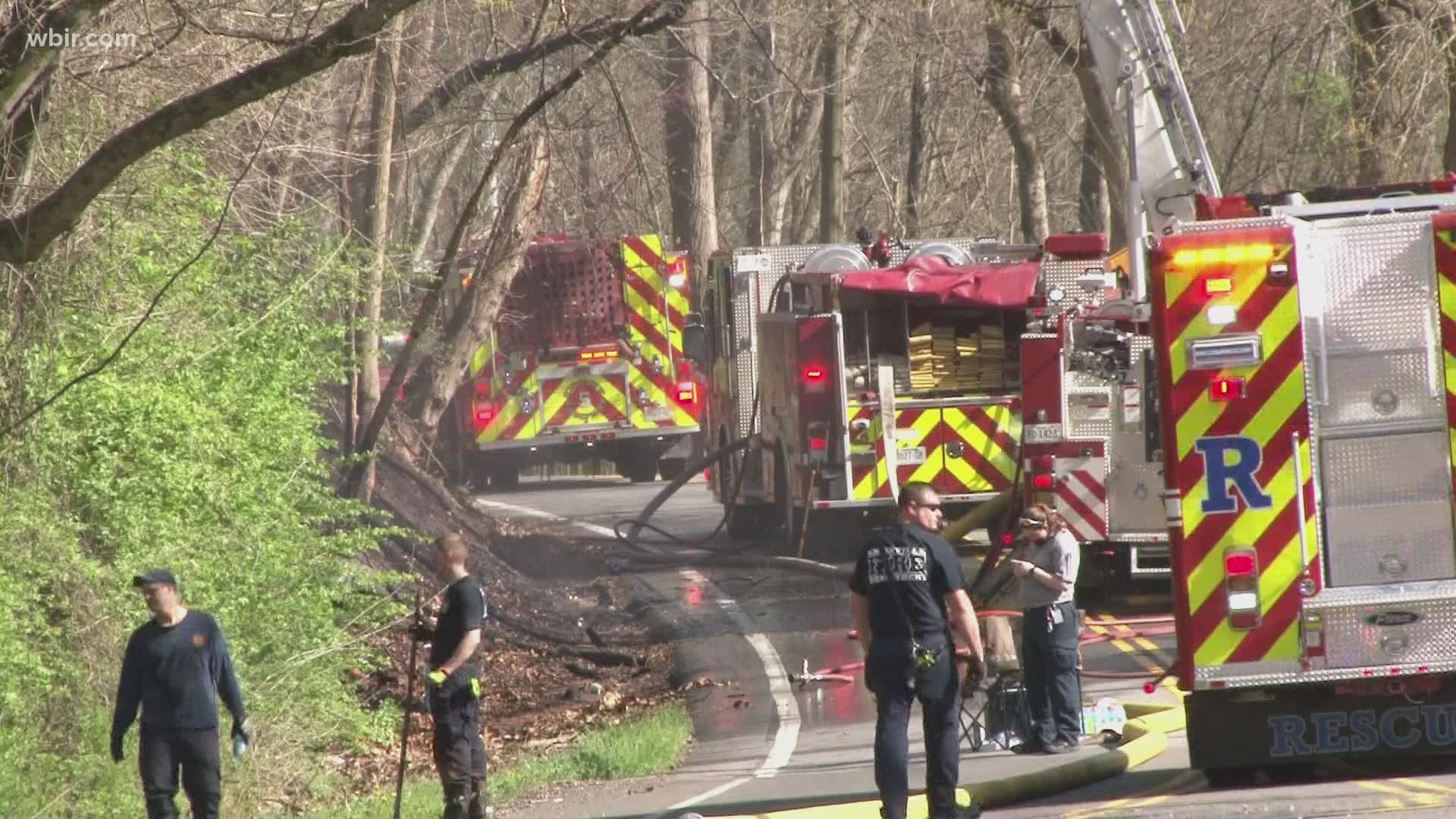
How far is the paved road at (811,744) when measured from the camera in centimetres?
866


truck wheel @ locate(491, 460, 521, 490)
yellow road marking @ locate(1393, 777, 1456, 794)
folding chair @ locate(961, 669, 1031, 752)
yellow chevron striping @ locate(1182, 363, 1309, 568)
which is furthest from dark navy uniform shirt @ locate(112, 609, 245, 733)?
truck wheel @ locate(491, 460, 521, 490)

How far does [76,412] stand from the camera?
1066 cm

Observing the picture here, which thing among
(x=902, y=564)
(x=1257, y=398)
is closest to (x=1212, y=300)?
(x=1257, y=398)

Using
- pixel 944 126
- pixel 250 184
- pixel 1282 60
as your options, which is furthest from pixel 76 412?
pixel 944 126

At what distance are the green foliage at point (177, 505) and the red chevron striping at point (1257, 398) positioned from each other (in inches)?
206

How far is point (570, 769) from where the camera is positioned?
11188 millimetres

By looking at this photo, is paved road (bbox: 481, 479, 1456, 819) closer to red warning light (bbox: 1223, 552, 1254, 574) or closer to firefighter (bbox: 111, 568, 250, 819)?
red warning light (bbox: 1223, 552, 1254, 574)

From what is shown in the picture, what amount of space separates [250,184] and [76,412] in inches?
163

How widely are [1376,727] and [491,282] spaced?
1491cm

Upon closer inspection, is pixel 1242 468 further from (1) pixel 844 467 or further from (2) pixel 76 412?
(1) pixel 844 467

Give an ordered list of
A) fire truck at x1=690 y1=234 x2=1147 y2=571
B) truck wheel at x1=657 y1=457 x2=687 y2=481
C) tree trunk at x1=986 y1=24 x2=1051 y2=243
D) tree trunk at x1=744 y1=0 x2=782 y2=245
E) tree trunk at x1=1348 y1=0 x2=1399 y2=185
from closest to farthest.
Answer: fire truck at x1=690 y1=234 x2=1147 y2=571 → tree trunk at x1=1348 y1=0 x2=1399 y2=185 → tree trunk at x1=986 y1=24 x2=1051 y2=243 → truck wheel at x1=657 y1=457 x2=687 y2=481 → tree trunk at x1=744 y1=0 x2=782 y2=245

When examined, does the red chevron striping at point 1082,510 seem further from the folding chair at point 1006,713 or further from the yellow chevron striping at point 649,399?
the yellow chevron striping at point 649,399

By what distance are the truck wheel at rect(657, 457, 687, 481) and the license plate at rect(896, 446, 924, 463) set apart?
12.5 metres

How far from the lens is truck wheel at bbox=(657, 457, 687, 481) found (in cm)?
3047
